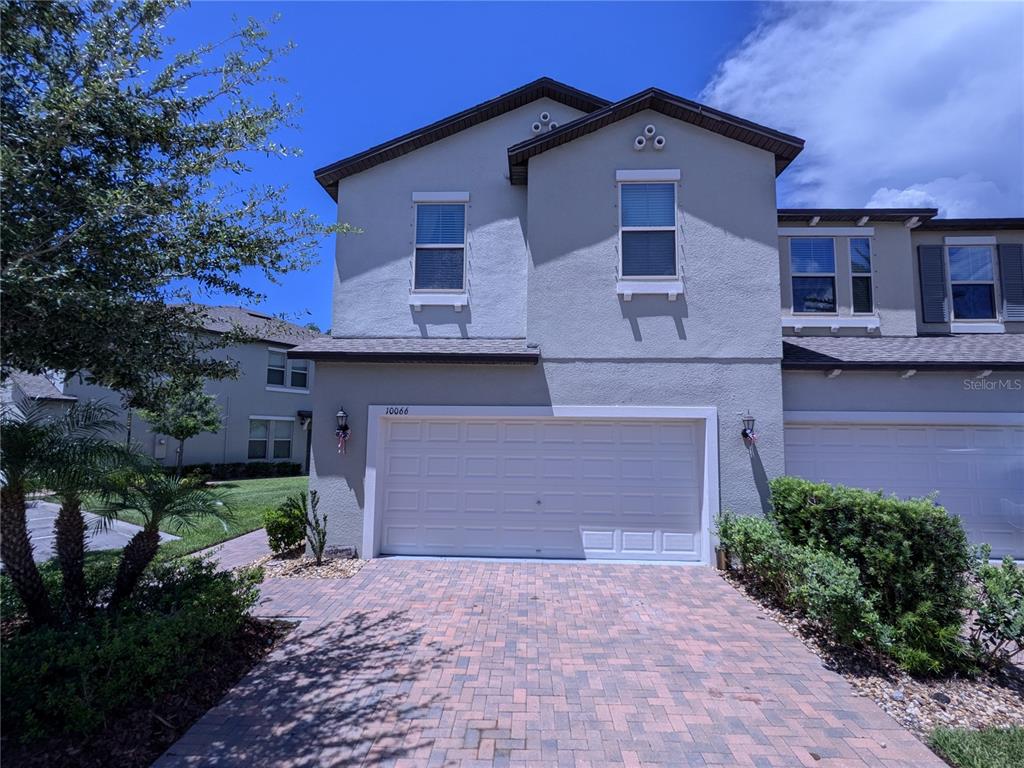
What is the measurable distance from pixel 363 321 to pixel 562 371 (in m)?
3.87

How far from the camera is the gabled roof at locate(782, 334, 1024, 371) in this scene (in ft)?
29.1

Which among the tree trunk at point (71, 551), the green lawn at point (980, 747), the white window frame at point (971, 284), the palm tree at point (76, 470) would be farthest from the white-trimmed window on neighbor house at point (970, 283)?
the tree trunk at point (71, 551)

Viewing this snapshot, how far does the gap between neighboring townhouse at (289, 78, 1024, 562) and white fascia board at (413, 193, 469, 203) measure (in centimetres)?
125

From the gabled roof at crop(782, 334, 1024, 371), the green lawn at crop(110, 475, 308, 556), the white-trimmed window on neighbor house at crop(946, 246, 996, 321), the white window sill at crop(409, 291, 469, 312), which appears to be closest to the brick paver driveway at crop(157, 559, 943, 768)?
the green lawn at crop(110, 475, 308, 556)

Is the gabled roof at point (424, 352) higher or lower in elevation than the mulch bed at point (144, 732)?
higher

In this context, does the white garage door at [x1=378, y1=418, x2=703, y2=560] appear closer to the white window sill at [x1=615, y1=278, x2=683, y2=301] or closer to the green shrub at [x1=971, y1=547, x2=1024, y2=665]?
the white window sill at [x1=615, y1=278, x2=683, y2=301]

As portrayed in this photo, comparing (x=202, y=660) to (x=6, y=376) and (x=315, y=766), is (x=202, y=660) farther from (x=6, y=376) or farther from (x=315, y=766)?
(x=6, y=376)

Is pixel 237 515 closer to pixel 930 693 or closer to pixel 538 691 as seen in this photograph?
pixel 538 691

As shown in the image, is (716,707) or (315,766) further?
(716,707)

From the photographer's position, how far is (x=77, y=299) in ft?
11.4

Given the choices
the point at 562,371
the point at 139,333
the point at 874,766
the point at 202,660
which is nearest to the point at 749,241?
the point at 562,371

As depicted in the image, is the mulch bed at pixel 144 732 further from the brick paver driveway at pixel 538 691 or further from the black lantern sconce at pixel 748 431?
the black lantern sconce at pixel 748 431

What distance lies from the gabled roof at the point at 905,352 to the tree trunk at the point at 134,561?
9.30 m

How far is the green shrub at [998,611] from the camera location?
4773mm
